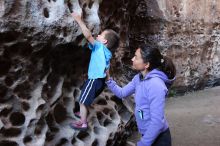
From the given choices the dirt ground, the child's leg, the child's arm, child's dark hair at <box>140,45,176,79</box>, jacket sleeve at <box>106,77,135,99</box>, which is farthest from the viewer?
the dirt ground

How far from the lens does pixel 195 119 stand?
5.38 meters

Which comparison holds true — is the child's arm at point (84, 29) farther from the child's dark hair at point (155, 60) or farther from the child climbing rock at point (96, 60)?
the child's dark hair at point (155, 60)

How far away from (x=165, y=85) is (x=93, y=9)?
1296 mm

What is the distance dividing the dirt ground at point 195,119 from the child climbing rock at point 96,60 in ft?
3.83

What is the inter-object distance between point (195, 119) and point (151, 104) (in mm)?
2843

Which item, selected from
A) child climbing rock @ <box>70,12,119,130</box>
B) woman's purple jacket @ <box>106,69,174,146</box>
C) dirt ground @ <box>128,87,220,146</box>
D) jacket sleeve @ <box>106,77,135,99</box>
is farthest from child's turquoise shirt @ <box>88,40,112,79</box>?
dirt ground @ <box>128,87,220,146</box>

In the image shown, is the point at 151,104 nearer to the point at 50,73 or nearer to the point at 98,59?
the point at 98,59

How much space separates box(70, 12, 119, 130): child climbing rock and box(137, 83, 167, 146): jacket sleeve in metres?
0.80

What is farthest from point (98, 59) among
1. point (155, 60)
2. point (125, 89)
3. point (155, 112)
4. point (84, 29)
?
point (155, 112)

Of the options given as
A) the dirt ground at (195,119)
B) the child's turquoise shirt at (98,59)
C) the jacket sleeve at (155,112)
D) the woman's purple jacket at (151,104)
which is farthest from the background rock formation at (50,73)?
the jacket sleeve at (155,112)

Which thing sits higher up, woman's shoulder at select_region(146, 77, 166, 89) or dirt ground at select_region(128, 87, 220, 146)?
woman's shoulder at select_region(146, 77, 166, 89)

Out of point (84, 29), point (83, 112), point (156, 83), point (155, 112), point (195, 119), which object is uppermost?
point (84, 29)

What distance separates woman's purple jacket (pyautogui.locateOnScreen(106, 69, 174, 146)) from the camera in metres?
2.68

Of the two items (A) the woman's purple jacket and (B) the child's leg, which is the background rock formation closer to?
(B) the child's leg
